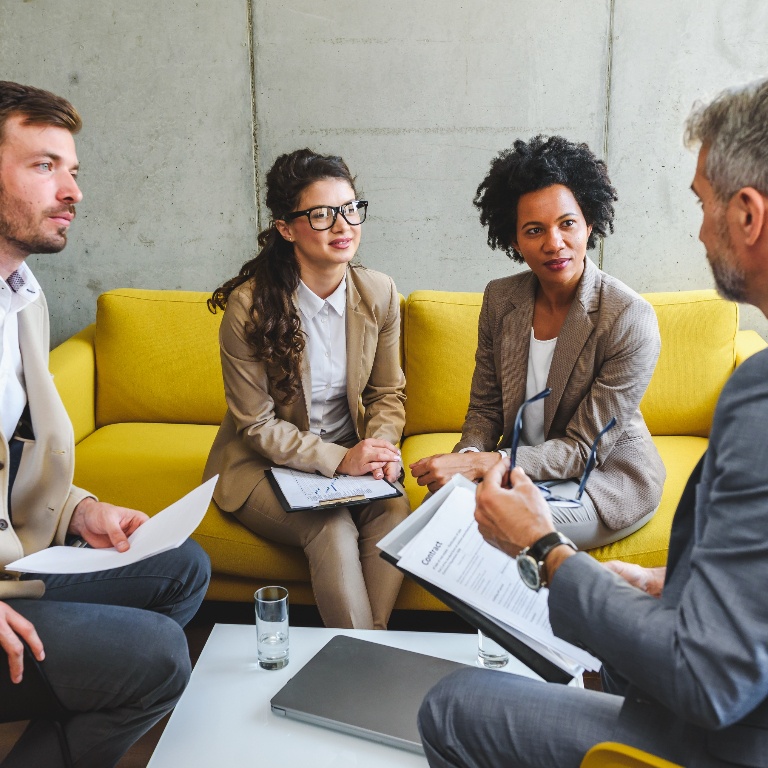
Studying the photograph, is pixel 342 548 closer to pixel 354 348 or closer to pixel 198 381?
pixel 354 348

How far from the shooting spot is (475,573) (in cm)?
132

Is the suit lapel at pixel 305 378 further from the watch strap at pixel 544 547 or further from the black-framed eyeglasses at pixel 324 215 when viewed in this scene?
the watch strap at pixel 544 547

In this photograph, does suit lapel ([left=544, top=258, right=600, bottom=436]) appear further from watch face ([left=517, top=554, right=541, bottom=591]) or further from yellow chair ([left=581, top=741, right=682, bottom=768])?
yellow chair ([left=581, top=741, right=682, bottom=768])

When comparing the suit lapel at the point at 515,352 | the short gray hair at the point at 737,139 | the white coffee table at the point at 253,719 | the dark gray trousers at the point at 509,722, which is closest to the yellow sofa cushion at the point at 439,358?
the suit lapel at the point at 515,352

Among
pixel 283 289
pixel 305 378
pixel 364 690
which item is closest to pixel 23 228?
pixel 283 289

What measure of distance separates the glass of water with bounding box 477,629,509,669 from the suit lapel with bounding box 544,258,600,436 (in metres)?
0.75

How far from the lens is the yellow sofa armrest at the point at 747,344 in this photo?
2.81 meters

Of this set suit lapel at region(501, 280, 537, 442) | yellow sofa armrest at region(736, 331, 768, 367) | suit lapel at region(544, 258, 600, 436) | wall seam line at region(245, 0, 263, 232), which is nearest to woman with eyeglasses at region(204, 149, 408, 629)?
suit lapel at region(501, 280, 537, 442)

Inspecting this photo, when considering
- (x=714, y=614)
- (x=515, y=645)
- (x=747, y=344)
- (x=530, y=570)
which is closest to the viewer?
(x=714, y=614)

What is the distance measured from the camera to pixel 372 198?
10.6ft

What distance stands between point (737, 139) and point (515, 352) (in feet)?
4.18

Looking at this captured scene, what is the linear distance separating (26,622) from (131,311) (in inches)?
68.8

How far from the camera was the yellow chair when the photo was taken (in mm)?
912

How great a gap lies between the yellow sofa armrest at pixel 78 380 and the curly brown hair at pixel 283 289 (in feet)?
2.79
